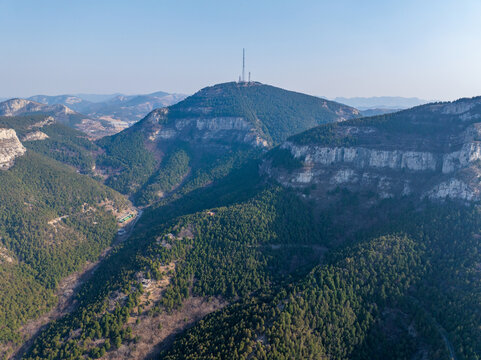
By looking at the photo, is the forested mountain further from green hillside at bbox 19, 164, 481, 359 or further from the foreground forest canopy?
green hillside at bbox 19, 164, 481, 359

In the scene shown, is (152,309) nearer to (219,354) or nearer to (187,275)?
(187,275)

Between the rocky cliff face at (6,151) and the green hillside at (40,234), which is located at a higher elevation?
the rocky cliff face at (6,151)

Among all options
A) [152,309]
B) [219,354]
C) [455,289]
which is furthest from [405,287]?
[152,309]

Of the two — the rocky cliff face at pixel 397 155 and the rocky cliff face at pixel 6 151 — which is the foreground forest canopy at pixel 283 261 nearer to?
the rocky cliff face at pixel 397 155

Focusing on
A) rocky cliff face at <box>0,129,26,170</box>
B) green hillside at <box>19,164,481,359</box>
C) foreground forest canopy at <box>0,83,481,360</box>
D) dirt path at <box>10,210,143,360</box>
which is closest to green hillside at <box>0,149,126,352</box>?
foreground forest canopy at <box>0,83,481,360</box>

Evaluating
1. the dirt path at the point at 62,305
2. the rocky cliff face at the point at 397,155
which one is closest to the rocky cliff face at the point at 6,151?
the dirt path at the point at 62,305

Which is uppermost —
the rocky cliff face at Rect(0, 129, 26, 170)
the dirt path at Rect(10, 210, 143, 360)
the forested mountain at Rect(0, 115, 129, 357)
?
the rocky cliff face at Rect(0, 129, 26, 170)
